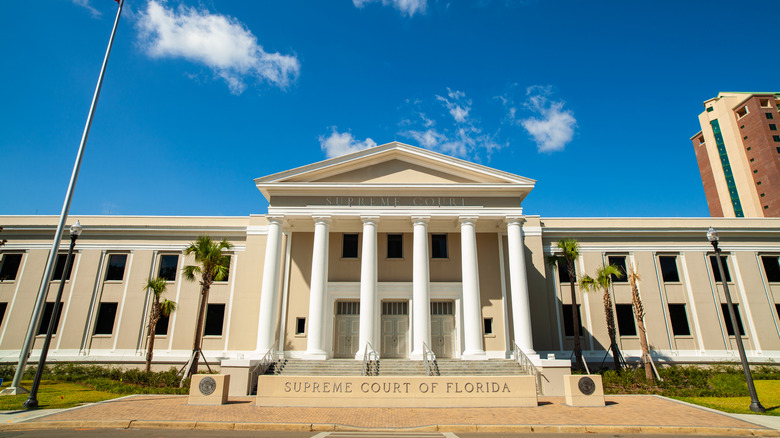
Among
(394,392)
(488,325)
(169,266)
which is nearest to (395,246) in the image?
(488,325)

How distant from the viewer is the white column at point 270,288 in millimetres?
21656

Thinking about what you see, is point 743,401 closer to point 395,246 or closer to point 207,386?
point 395,246

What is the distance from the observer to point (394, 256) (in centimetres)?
2661

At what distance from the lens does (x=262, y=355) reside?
2075cm

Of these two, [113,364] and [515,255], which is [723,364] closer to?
[515,255]

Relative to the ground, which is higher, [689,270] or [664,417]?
[689,270]

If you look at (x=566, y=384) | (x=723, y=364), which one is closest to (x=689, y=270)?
(x=723, y=364)

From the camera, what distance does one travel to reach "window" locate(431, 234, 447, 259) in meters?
26.7

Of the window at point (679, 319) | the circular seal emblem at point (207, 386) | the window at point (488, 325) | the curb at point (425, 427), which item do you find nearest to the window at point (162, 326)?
the circular seal emblem at point (207, 386)

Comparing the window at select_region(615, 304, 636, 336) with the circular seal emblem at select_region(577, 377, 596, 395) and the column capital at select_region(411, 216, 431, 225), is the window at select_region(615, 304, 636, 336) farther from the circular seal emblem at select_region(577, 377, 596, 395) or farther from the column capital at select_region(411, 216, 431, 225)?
the column capital at select_region(411, 216, 431, 225)

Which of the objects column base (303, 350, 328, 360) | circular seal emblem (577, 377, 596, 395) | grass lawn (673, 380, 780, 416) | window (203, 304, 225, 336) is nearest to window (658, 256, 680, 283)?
grass lawn (673, 380, 780, 416)

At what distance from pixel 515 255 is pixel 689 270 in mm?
13561

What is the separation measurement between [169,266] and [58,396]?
11.8 m

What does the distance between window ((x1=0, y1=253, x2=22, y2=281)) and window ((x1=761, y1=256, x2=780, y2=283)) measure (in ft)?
159
